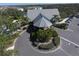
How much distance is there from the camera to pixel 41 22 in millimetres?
4344

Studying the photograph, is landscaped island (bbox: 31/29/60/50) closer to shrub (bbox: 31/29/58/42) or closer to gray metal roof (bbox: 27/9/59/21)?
shrub (bbox: 31/29/58/42)

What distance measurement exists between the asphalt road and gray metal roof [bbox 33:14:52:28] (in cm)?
14

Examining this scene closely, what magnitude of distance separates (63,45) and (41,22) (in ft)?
1.13

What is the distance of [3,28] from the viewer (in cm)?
438

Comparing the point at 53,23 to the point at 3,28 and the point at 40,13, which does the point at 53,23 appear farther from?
the point at 3,28

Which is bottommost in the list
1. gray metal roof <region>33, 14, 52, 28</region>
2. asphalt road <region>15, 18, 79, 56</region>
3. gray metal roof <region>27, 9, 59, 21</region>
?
asphalt road <region>15, 18, 79, 56</region>

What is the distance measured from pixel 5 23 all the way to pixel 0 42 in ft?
0.70

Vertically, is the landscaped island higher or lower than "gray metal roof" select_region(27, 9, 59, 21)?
lower

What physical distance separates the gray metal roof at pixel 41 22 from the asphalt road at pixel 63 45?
14 centimetres

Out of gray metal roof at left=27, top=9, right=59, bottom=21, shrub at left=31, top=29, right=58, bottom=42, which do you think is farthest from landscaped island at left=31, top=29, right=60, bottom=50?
gray metal roof at left=27, top=9, right=59, bottom=21

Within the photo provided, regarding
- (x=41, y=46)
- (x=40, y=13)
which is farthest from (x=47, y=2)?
(x=41, y=46)

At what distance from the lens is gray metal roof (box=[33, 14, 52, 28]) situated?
14.2ft

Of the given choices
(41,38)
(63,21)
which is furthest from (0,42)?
(63,21)

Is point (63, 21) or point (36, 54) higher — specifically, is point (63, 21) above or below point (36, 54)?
above
